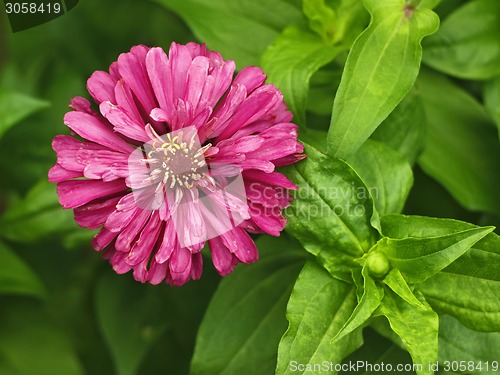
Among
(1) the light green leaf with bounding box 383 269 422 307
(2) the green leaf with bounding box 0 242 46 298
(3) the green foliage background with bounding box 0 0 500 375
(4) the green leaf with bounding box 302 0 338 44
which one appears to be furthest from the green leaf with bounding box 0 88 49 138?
(1) the light green leaf with bounding box 383 269 422 307

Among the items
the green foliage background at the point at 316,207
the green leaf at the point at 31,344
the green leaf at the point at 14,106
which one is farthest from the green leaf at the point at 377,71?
the green leaf at the point at 31,344

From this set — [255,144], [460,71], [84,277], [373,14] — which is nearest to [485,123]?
[460,71]

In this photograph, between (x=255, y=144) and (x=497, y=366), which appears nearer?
(x=255, y=144)

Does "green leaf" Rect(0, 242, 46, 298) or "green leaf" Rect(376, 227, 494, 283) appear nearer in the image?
"green leaf" Rect(376, 227, 494, 283)

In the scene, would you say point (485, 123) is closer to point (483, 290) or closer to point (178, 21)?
point (483, 290)

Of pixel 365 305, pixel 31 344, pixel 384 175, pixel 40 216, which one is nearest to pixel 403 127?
pixel 384 175

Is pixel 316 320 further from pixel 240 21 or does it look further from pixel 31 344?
pixel 31 344

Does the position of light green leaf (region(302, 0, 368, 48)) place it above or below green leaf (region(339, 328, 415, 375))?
above

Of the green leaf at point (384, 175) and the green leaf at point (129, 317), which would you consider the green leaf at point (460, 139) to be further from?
the green leaf at point (129, 317)

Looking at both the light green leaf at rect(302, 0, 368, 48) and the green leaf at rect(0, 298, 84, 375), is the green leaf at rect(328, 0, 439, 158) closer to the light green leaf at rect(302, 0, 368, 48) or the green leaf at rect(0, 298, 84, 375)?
the light green leaf at rect(302, 0, 368, 48)
